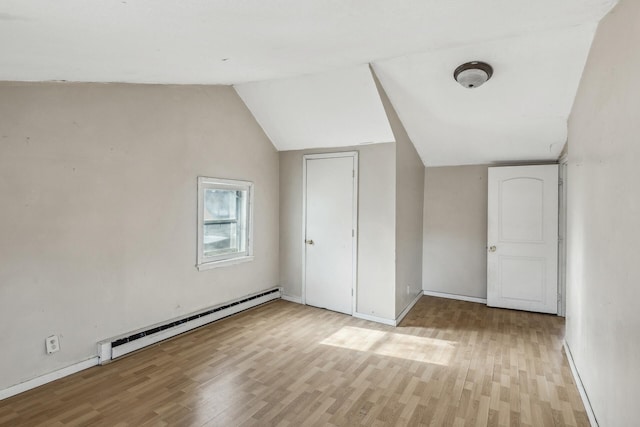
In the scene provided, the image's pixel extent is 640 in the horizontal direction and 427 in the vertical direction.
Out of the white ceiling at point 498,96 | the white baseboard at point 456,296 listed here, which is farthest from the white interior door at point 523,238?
the white ceiling at point 498,96

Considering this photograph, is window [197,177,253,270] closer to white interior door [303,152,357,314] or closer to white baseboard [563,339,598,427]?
white interior door [303,152,357,314]

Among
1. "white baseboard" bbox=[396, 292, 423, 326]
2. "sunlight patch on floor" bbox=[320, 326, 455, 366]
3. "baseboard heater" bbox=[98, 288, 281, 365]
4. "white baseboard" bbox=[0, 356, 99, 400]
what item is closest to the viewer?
"white baseboard" bbox=[0, 356, 99, 400]

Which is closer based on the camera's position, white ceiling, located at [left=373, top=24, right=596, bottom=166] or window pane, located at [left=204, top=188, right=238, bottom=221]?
white ceiling, located at [left=373, top=24, right=596, bottom=166]

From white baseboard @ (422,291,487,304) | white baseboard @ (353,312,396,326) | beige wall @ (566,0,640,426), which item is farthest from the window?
beige wall @ (566,0,640,426)

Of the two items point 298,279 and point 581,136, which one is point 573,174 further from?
point 298,279

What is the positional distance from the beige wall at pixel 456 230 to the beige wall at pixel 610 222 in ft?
7.30

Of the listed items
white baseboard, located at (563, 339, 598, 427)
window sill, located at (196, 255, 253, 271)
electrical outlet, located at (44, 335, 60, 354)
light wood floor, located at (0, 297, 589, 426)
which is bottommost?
light wood floor, located at (0, 297, 589, 426)

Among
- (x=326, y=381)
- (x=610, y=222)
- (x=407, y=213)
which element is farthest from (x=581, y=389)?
(x=407, y=213)

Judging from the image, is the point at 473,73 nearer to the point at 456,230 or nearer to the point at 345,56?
the point at 345,56

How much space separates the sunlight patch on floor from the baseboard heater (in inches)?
51.7

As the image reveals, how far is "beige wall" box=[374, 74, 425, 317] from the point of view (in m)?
4.05

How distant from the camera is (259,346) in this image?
336 centimetres

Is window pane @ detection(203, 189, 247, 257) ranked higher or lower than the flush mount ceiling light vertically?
lower

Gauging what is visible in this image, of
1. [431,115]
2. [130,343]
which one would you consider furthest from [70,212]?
[431,115]
